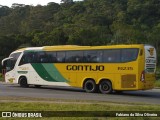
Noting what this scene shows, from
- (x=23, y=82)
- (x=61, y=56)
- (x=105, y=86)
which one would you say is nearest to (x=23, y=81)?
A: (x=23, y=82)

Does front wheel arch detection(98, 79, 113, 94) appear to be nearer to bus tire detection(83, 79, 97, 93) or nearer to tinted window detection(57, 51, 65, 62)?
bus tire detection(83, 79, 97, 93)

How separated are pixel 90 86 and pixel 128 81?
280cm

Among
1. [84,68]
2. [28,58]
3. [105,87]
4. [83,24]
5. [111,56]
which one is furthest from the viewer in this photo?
[83,24]

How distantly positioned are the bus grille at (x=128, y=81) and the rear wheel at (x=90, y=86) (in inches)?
80.3

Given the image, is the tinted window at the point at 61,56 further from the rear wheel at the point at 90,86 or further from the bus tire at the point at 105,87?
the bus tire at the point at 105,87

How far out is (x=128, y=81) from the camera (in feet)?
72.6

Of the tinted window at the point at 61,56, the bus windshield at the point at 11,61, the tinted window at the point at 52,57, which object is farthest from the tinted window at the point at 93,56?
the bus windshield at the point at 11,61

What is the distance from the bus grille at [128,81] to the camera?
859 inches

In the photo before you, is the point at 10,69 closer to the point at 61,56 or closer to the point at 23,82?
the point at 23,82

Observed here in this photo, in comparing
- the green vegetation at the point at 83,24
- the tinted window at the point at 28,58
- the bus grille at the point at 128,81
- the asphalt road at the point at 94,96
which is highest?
the green vegetation at the point at 83,24

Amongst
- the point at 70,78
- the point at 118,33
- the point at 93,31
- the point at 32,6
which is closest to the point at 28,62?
the point at 70,78

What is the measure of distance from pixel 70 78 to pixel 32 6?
88.6 meters

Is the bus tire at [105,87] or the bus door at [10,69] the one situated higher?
the bus door at [10,69]

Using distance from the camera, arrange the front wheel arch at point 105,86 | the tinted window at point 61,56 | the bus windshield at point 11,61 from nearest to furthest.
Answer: the front wheel arch at point 105,86, the tinted window at point 61,56, the bus windshield at point 11,61
